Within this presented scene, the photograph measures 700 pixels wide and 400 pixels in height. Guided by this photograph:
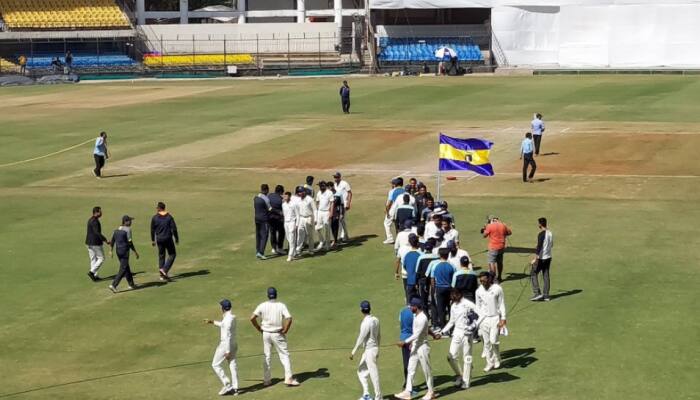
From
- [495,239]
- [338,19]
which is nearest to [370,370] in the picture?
[495,239]

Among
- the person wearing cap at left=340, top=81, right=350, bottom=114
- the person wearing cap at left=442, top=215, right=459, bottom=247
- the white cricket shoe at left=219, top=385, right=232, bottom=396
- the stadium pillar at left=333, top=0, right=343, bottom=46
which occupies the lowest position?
the white cricket shoe at left=219, top=385, right=232, bottom=396

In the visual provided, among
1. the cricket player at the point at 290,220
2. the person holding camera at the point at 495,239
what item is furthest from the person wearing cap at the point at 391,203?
the person holding camera at the point at 495,239

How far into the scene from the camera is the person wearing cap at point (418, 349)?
58.6 ft

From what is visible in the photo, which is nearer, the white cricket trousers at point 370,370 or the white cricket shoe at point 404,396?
the white cricket trousers at point 370,370

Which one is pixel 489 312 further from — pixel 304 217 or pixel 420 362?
pixel 304 217

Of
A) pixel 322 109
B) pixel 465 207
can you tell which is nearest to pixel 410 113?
pixel 322 109

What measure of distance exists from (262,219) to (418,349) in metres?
10.9

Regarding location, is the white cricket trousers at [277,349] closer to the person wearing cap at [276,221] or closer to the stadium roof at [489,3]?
the person wearing cap at [276,221]

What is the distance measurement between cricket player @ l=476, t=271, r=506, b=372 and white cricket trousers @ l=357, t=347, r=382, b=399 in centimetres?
236

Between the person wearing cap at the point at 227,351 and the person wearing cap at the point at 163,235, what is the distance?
775 centimetres

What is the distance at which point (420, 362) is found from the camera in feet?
59.4

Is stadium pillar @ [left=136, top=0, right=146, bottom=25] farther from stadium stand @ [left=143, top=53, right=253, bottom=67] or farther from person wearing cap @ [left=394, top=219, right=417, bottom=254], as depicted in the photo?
person wearing cap @ [left=394, top=219, right=417, bottom=254]

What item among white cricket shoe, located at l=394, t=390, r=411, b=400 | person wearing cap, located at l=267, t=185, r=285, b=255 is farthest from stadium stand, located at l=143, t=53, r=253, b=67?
white cricket shoe, located at l=394, t=390, r=411, b=400

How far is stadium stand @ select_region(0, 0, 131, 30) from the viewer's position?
9338 cm
